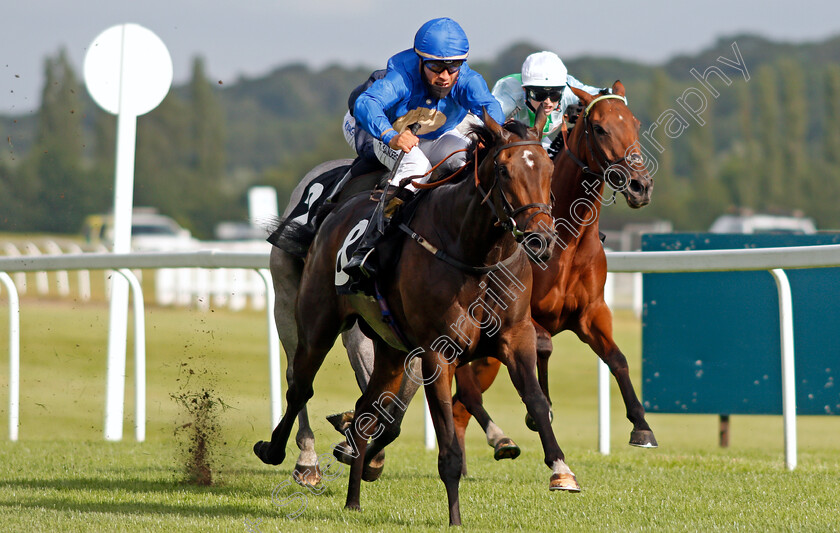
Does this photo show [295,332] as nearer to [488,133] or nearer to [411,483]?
[411,483]

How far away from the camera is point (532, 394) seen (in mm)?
4195

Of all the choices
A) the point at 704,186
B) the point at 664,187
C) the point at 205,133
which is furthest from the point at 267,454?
the point at 205,133

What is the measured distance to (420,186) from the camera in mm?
4754

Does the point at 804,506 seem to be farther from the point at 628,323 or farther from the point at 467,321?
the point at 628,323

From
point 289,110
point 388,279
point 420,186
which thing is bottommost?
point 388,279

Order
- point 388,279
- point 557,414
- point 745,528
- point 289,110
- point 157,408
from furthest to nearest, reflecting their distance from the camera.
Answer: point 289,110, point 557,414, point 157,408, point 388,279, point 745,528

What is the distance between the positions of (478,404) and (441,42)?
1.78 m

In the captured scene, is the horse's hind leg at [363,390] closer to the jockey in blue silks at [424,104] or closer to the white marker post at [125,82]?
the jockey in blue silks at [424,104]

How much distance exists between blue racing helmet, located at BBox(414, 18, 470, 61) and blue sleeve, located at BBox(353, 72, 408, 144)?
0.19 meters

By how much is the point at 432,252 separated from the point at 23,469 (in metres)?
2.76

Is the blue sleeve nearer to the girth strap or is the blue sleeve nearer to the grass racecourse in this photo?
the girth strap

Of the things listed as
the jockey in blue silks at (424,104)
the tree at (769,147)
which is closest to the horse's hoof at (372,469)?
the jockey in blue silks at (424,104)

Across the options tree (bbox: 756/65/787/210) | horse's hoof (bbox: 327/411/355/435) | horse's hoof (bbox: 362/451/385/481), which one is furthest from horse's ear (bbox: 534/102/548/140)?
tree (bbox: 756/65/787/210)

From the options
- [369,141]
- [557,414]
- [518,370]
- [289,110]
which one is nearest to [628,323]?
[557,414]
